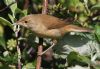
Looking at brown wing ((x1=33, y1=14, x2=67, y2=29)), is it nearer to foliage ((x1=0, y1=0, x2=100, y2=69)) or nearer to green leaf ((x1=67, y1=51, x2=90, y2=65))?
foliage ((x1=0, y1=0, x2=100, y2=69))

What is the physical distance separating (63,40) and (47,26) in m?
0.13

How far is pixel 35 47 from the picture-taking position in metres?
1.87

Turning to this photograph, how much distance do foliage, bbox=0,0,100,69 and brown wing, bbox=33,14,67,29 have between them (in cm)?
6

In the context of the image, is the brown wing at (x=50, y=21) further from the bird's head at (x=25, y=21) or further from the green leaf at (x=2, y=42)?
the green leaf at (x=2, y=42)

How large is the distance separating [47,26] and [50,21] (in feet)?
0.11

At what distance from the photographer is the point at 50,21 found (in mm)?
1734

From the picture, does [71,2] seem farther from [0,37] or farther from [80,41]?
[0,37]

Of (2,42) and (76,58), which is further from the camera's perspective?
(2,42)

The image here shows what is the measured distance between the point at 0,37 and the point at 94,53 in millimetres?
444

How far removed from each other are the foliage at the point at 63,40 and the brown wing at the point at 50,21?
0.06 meters

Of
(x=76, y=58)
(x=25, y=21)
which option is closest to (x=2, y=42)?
(x=25, y=21)

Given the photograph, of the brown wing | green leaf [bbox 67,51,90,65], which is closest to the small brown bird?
the brown wing

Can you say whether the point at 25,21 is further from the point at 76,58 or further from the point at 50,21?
the point at 76,58

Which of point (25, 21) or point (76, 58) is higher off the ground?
point (25, 21)
